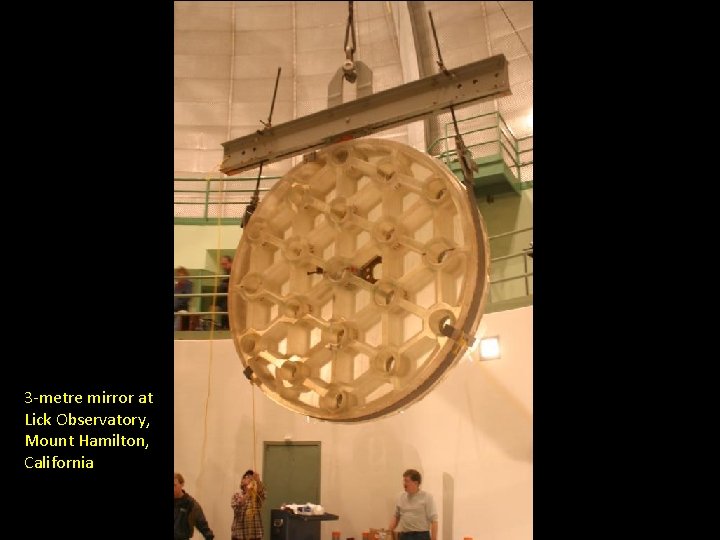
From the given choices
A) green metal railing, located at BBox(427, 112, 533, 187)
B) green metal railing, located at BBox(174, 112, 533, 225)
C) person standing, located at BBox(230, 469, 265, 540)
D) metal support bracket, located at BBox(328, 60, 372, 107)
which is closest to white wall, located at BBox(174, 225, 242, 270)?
green metal railing, located at BBox(174, 112, 533, 225)

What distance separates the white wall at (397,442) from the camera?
5383 millimetres

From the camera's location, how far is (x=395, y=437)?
242 inches

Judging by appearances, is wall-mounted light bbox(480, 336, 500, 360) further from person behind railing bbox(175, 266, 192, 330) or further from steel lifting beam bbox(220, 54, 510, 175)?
person behind railing bbox(175, 266, 192, 330)

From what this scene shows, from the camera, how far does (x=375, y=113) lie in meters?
3.31

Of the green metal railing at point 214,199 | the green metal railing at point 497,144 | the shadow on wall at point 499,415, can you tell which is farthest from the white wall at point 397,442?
the green metal railing at point 497,144

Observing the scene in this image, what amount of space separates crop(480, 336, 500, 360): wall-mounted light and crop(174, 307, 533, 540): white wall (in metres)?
0.04

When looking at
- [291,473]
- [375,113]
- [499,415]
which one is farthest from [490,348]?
[375,113]

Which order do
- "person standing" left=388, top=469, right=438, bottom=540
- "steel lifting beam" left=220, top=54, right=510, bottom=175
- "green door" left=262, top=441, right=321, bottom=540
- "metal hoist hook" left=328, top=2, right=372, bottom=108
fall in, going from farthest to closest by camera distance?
"green door" left=262, top=441, right=321, bottom=540 < "person standing" left=388, top=469, right=438, bottom=540 < "metal hoist hook" left=328, top=2, right=372, bottom=108 < "steel lifting beam" left=220, top=54, right=510, bottom=175

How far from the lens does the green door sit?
252 inches

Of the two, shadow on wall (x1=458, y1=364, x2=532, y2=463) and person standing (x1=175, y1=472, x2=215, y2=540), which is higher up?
shadow on wall (x1=458, y1=364, x2=532, y2=463)

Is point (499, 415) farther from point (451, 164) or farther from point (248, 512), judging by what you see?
point (451, 164)

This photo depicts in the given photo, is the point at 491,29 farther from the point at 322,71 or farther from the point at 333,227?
the point at 333,227
